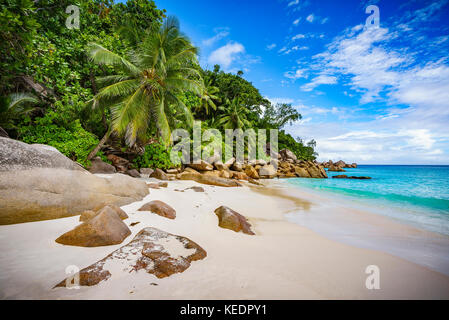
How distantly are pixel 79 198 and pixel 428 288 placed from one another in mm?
4953

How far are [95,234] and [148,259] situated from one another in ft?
2.68

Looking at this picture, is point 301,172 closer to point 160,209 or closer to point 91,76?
point 160,209

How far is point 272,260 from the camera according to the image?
220cm

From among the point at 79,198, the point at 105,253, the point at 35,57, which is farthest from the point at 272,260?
the point at 35,57

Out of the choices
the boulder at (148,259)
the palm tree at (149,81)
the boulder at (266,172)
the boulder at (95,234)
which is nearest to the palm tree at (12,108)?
the palm tree at (149,81)

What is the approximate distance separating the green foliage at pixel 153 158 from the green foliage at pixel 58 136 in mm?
3118

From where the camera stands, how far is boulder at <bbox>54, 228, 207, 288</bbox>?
157 centimetres

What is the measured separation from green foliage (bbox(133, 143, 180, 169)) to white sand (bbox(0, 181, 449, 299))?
28.3 ft

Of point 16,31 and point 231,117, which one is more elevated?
point 231,117

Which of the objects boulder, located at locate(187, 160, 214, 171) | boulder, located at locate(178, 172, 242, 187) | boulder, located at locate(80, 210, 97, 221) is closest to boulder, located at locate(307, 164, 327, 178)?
boulder, located at locate(187, 160, 214, 171)

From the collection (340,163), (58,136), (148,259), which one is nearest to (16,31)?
(58,136)

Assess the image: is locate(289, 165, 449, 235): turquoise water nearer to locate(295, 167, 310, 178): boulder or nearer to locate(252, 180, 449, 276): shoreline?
locate(252, 180, 449, 276): shoreline

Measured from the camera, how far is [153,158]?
36.4ft

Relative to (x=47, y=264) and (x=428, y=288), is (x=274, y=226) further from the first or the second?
(x=47, y=264)
